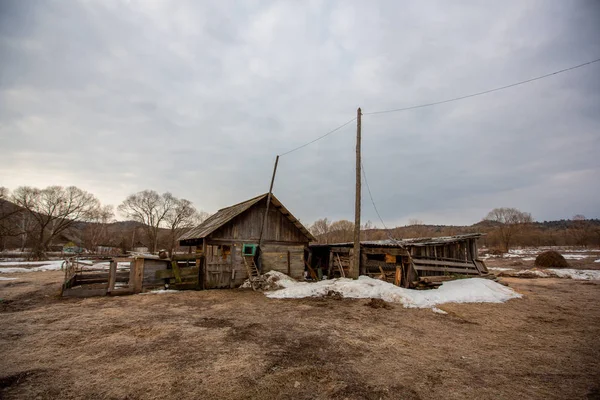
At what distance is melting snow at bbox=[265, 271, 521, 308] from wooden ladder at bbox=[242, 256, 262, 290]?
161 centimetres

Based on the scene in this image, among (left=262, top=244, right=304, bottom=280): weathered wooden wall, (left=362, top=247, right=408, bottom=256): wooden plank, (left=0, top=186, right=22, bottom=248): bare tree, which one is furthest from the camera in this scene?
(left=0, top=186, right=22, bottom=248): bare tree

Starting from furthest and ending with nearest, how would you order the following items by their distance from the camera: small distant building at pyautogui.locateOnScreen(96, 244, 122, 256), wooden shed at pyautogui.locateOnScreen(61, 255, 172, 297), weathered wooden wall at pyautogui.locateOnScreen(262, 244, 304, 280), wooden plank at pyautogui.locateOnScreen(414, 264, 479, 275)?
small distant building at pyautogui.locateOnScreen(96, 244, 122, 256), weathered wooden wall at pyautogui.locateOnScreen(262, 244, 304, 280), wooden plank at pyautogui.locateOnScreen(414, 264, 479, 275), wooden shed at pyautogui.locateOnScreen(61, 255, 172, 297)

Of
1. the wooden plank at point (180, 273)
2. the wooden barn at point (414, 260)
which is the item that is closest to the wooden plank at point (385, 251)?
the wooden barn at point (414, 260)

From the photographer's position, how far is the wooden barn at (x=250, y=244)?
16.2 meters

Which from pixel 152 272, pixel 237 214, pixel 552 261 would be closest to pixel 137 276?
pixel 152 272

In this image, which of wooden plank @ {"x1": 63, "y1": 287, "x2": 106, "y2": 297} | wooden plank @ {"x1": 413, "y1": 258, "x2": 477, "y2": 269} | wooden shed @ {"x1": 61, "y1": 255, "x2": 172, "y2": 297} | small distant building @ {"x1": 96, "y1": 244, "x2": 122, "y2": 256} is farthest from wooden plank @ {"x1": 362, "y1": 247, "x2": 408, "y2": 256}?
small distant building @ {"x1": 96, "y1": 244, "x2": 122, "y2": 256}

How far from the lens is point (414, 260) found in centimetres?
1583

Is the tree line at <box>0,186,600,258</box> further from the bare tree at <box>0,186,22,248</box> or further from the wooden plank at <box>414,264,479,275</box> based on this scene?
the wooden plank at <box>414,264,479,275</box>

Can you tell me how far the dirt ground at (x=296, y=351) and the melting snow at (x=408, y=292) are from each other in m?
1.25

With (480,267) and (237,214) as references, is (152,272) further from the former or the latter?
(480,267)

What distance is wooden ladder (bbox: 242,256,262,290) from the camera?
1570 cm

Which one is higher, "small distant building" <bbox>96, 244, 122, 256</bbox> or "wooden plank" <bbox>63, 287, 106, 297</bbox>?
"wooden plank" <bbox>63, 287, 106, 297</bbox>

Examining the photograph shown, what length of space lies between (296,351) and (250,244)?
11486 millimetres

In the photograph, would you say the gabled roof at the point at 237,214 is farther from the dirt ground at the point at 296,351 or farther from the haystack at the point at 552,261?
the haystack at the point at 552,261
